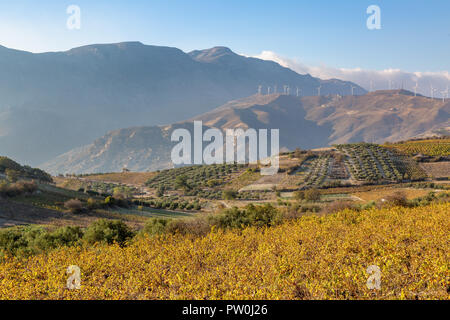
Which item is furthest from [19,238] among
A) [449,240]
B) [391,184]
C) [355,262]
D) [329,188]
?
[391,184]

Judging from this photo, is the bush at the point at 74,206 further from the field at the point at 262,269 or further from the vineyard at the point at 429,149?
the vineyard at the point at 429,149

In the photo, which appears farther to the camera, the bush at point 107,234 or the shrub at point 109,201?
the shrub at point 109,201

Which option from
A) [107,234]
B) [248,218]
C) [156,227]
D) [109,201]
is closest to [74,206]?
[109,201]

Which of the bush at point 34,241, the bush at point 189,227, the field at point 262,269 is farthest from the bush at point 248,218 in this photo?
the bush at point 34,241
